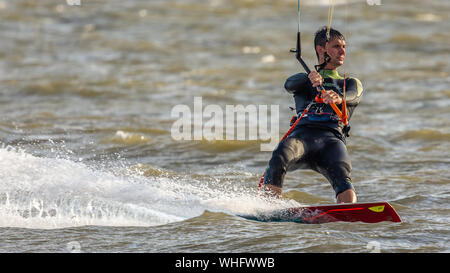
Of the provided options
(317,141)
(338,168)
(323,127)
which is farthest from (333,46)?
(338,168)

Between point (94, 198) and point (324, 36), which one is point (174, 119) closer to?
point (94, 198)

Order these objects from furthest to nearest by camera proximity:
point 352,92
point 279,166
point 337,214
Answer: point 352,92, point 279,166, point 337,214

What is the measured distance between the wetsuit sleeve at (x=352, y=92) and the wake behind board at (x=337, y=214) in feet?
3.28

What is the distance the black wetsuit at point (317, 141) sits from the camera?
7.16 m

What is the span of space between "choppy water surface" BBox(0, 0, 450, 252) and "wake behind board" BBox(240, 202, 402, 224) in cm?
8

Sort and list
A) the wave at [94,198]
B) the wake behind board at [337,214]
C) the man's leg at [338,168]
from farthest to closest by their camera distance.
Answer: the wave at [94,198] < the man's leg at [338,168] < the wake behind board at [337,214]

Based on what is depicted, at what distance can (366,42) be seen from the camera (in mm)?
20750

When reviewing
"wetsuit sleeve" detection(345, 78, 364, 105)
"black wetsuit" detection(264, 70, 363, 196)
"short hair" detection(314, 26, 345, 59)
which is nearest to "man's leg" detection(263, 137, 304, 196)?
"black wetsuit" detection(264, 70, 363, 196)

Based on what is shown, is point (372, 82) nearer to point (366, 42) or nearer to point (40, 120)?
point (366, 42)

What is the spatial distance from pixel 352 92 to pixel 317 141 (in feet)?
1.81

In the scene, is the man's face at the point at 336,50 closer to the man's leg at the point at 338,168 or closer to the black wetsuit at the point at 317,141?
the black wetsuit at the point at 317,141

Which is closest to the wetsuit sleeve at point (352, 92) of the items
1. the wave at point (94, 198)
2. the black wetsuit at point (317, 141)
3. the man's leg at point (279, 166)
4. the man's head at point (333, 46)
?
the black wetsuit at point (317, 141)

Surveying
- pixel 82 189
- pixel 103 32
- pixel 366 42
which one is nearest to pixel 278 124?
pixel 82 189

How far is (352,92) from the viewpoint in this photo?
729cm
